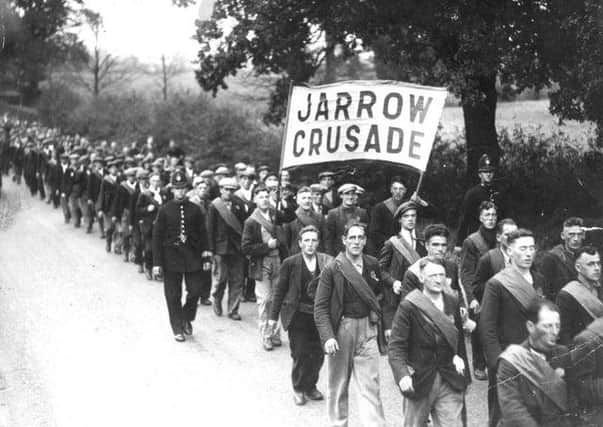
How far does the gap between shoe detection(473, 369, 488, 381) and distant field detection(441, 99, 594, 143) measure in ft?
35.0

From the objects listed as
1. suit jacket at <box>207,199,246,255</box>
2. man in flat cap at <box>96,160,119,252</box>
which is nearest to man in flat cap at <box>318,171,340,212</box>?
suit jacket at <box>207,199,246,255</box>

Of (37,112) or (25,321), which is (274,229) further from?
(37,112)

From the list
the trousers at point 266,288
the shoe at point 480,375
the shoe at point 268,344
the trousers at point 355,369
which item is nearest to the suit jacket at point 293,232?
the trousers at point 266,288

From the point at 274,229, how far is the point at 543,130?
38.4 ft

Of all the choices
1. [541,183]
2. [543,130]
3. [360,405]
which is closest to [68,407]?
[360,405]

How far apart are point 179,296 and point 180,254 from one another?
549 millimetres

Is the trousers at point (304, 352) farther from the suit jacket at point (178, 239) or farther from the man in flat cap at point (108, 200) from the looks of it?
the man in flat cap at point (108, 200)

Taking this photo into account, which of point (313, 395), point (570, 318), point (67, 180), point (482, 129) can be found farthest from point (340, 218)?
point (67, 180)

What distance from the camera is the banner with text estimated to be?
30.1 ft

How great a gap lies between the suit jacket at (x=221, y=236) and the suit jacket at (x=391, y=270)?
140 inches

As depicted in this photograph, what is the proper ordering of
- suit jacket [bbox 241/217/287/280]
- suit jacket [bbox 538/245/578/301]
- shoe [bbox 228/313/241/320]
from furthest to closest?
shoe [bbox 228/313/241/320] → suit jacket [bbox 241/217/287/280] → suit jacket [bbox 538/245/578/301]

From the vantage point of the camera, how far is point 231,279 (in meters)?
11.5

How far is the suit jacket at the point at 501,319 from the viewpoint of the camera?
21.0ft

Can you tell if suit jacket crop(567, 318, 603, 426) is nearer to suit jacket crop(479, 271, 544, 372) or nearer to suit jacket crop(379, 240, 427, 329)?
suit jacket crop(479, 271, 544, 372)
